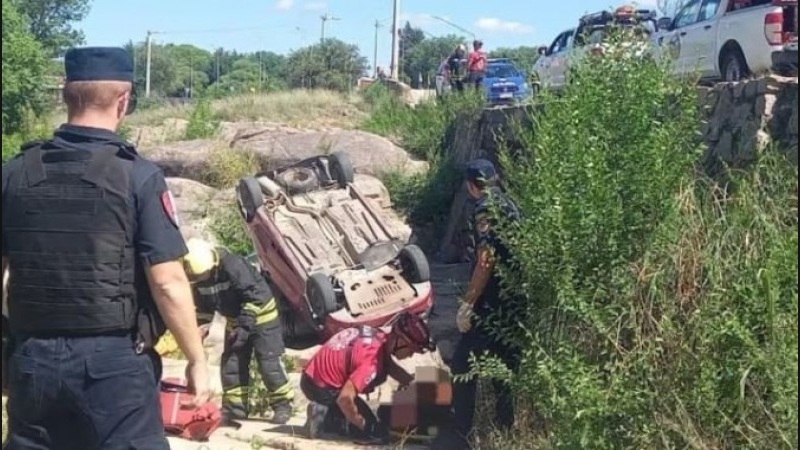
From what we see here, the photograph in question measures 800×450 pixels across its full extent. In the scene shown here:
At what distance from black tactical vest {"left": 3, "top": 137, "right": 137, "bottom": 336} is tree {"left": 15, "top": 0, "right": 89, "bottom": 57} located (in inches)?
1367

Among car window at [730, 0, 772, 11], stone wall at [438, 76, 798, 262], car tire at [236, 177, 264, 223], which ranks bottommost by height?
car tire at [236, 177, 264, 223]

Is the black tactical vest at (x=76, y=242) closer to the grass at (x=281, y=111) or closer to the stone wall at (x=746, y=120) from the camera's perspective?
the stone wall at (x=746, y=120)

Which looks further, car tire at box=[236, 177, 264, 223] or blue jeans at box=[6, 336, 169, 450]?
car tire at box=[236, 177, 264, 223]

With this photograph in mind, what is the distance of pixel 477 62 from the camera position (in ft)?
68.7

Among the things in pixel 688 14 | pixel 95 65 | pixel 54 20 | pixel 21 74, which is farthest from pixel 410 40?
pixel 95 65

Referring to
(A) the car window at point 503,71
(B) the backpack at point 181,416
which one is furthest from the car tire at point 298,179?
(A) the car window at point 503,71

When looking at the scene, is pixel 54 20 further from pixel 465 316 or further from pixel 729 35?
pixel 465 316

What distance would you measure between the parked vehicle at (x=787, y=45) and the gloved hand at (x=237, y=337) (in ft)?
13.1

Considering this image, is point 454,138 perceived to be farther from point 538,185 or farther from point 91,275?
point 91,275

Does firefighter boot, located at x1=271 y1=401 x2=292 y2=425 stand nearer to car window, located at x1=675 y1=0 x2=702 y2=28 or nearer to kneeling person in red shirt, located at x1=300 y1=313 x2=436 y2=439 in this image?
kneeling person in red shirt, located at x1=300 y1=313 x2=436 y2=439

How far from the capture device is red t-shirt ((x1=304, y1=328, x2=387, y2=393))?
700 centimetres

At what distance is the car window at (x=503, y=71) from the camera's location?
80.6ft

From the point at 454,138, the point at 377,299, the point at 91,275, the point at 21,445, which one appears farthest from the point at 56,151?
the point at 454,138

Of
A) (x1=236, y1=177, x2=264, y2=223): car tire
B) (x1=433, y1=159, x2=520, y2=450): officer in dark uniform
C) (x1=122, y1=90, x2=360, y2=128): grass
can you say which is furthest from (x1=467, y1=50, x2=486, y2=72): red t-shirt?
(x1=433, y1=159, x2=520, y2=450): officer in dark uniform
